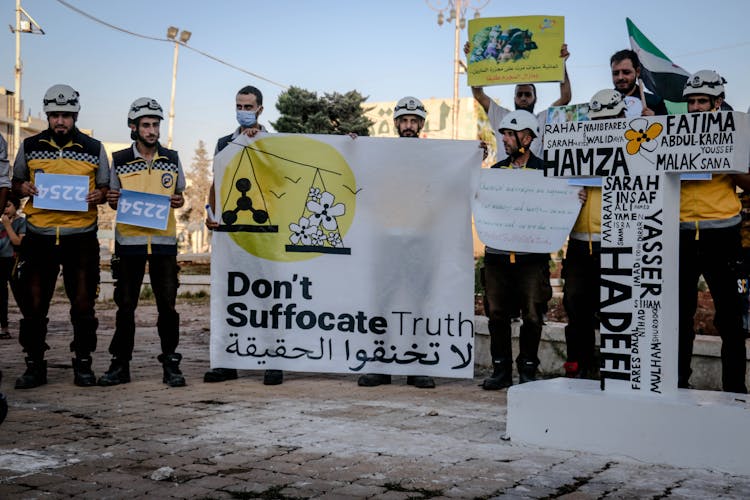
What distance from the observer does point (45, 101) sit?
293 inches

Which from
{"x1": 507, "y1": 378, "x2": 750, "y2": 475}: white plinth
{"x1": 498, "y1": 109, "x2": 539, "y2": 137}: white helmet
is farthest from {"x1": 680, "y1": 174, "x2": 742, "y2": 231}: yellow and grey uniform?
{"x1": 498, "y1": 109, "x2": 539, "y2": 137}: white helmet

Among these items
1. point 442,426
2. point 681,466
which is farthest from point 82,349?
point 681,466

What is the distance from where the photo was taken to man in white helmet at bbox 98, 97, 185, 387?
7.63 m

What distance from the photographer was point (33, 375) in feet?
24.3

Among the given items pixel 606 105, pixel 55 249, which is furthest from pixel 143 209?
pixel 606 105

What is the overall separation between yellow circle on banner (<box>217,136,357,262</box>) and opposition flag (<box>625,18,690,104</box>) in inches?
111

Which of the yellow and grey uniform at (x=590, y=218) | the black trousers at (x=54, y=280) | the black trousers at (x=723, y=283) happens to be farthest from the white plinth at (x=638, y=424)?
the black trousers at (x=54, y=280)

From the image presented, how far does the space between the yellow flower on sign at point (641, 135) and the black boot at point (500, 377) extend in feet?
9.22

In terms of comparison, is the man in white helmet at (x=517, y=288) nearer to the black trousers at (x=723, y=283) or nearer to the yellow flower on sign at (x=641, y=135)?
the black trousers at (x=723, y=283)

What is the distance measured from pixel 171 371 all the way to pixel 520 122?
3678 mm

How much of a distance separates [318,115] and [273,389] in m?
24.5

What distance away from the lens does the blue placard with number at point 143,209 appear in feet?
24.8

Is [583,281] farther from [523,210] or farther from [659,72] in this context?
[659,72]

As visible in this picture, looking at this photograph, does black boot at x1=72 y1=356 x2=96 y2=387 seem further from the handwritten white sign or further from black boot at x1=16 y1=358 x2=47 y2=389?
the handwritten white sign
